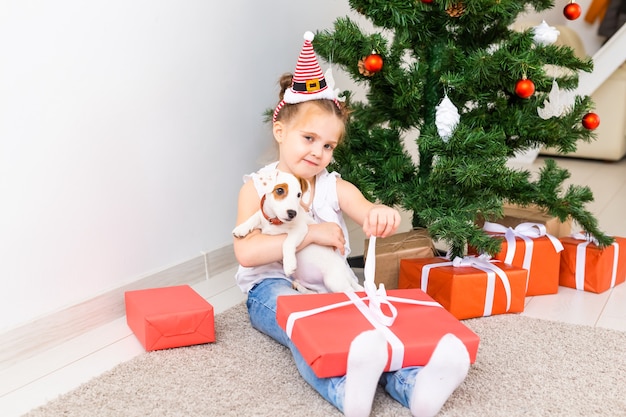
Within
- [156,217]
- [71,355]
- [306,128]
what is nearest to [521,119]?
[306,128]

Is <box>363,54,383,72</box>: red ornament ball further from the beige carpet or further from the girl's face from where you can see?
the beige carpet

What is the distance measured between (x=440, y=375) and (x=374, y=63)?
0.78 meters

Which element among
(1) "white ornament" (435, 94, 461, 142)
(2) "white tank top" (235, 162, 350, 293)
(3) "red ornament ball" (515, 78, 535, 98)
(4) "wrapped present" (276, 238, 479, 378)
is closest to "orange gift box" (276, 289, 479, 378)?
(4) "wrapped present" (276, 238, 479, 378)

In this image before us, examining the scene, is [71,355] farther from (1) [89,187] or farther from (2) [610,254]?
(2) [610,254]

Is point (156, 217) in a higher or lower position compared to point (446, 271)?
higher

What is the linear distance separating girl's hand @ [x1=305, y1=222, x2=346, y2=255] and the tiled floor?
0.37 metres

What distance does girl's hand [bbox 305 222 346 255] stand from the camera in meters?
1.41

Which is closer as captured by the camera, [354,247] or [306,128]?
[306,128]

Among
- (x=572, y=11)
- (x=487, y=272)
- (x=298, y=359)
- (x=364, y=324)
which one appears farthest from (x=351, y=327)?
(x=572, y=11)

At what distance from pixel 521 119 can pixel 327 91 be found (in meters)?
0.52

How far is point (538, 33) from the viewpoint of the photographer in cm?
162

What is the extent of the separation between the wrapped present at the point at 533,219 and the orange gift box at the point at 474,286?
305 millimetres

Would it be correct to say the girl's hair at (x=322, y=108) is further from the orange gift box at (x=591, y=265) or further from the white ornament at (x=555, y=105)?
the orange gift box at (x=591, y=265)

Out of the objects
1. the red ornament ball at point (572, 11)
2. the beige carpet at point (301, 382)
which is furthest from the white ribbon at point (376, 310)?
the red ornament ball at point (572, 11)
